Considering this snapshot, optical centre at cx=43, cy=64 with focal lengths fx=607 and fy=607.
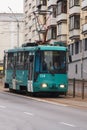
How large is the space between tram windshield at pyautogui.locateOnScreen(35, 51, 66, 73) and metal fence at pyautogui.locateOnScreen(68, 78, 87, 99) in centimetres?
159

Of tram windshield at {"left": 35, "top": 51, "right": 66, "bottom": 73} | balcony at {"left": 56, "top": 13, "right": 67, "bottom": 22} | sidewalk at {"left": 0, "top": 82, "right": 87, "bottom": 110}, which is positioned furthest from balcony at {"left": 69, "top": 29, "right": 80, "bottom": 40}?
tram windshield at {"left": 35, "top": 51, "right": 66, "bottom": 73}

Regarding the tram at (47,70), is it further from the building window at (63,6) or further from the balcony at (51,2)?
the balcony at (51,2)

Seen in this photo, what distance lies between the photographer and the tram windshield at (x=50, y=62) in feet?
119

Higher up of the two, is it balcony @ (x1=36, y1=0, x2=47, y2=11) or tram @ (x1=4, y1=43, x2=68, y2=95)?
balcony @ (x1=36, y1=0, x2=47, y2=11)

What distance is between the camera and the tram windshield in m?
36.2

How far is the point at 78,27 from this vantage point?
242 feet

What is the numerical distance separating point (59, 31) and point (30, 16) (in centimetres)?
3297

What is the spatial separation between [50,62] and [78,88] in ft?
11.1

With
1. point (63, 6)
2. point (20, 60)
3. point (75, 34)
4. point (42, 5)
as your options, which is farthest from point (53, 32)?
point (20, 60)

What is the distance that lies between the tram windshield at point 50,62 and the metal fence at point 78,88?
1.59 m

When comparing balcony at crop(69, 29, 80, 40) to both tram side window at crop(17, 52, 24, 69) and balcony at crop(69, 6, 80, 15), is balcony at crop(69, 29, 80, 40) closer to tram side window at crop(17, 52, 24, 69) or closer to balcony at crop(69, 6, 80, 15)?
balcony at crop(69, 6, 80, 15)

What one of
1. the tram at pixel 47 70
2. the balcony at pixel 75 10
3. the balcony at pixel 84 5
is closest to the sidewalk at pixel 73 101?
the tram at pixel 47 70

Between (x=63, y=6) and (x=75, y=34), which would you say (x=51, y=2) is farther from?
(x=75, y=34)

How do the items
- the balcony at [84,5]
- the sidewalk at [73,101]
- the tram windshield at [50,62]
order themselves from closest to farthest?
the sidewalk at [73,101] → the tram windshield at [50,62] → the balcony at [84,5]
